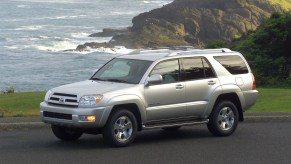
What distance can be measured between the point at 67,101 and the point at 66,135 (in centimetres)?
115

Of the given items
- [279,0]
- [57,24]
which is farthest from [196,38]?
[57,24]

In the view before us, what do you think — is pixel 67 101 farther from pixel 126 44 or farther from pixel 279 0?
pixel 279 0

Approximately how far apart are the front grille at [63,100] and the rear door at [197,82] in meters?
2.13

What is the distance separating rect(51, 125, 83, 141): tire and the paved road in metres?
0.12

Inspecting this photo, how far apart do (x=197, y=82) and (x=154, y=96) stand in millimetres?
1061

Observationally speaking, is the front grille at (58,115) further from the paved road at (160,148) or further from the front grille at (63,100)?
the paved road at (160,148)

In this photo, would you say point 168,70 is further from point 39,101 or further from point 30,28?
point 30,28

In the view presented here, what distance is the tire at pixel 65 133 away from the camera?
1282cm

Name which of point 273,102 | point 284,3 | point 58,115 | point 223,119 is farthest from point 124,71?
point 284,3

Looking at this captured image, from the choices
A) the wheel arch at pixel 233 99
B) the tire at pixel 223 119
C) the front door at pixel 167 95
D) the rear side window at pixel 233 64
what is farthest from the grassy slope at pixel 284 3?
the front door at pixel 167 95

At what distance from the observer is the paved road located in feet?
36.4

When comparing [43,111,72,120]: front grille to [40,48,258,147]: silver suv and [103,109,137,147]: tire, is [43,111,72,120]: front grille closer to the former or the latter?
[40,48,258,147]: silver suv

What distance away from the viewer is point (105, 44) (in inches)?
2975

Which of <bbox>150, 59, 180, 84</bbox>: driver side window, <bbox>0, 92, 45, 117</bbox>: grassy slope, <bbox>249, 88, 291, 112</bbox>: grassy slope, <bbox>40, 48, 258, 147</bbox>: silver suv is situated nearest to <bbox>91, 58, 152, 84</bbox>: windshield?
<bbox>40, 48, 258, 147</bbox>: silver suv
